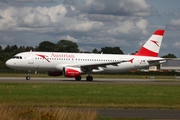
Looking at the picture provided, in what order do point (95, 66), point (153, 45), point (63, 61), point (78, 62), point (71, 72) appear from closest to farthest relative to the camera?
point (71, 72), point (63, 61), point (95, 66), point (78, 62), point (153, 45)

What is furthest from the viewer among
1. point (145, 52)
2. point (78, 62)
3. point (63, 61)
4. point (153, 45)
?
point (153, 45)

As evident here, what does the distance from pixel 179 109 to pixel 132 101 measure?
180 inches

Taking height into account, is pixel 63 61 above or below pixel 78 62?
above

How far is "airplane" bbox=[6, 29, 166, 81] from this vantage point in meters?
52.3

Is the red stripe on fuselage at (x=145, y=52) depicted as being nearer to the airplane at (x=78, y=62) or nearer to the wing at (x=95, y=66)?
the airplane at (x=78, y=62)

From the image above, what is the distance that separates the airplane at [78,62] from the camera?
172 ft

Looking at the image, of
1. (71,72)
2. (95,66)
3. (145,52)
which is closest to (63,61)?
(71,72)

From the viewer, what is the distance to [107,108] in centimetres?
2195

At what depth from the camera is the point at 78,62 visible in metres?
54.6

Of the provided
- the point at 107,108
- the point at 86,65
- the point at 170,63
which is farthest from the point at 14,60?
the point at 170,63

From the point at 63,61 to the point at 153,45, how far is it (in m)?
14.7

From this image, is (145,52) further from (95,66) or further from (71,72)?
(71,72)

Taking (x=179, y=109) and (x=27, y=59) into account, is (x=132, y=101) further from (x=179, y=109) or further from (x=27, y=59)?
(x=27, y=59)

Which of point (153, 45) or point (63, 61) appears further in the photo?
point (153, 45)
